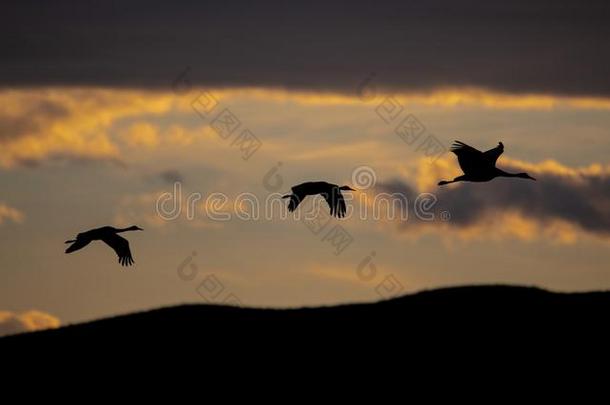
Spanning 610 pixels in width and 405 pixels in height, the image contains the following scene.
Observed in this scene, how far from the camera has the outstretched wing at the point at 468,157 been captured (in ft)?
141

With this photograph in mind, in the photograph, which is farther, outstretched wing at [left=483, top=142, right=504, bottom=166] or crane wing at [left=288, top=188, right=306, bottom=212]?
outstretched wing at [left=483, top=142, right=504, bottom=166]

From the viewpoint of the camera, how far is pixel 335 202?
44.0 m

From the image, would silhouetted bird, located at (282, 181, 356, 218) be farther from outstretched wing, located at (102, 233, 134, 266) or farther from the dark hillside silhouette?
outstretched wing, located at (102, 233, 134, 266)

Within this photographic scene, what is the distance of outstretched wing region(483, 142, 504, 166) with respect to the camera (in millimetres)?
44619

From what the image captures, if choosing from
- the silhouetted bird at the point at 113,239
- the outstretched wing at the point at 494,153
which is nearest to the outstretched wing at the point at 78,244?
the silhouetted bird at the point at 113,239

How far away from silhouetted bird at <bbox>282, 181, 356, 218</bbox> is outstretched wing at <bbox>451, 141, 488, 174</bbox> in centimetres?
425

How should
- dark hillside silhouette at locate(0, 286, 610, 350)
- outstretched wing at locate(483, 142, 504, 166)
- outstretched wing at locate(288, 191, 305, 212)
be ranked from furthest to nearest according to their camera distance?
outstretched wing at locate(483, 142, 504, 166)
outstretched wing at locate(288, 191, 305, 212)
dark hillside silhouette at locate(0, 286, 610, 350)

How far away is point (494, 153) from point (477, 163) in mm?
1214

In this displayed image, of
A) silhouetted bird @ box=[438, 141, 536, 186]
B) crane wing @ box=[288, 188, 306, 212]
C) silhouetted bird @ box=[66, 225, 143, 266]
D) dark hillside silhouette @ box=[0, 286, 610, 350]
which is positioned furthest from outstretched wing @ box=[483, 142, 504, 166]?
silhouetted bird @ box=[66, 225, 143, 266]

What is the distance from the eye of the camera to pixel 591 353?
40.0 meters

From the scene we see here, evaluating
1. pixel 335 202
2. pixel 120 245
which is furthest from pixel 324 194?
pixel 120 245

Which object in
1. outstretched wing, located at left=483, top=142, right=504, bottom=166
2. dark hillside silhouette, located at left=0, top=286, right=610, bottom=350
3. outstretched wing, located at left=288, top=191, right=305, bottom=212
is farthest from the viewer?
outstretched wing, located at left=483, top=142, right=504, bottom=166

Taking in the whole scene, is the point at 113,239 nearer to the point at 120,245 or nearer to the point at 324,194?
the point at 120,245

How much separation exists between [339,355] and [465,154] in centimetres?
860
